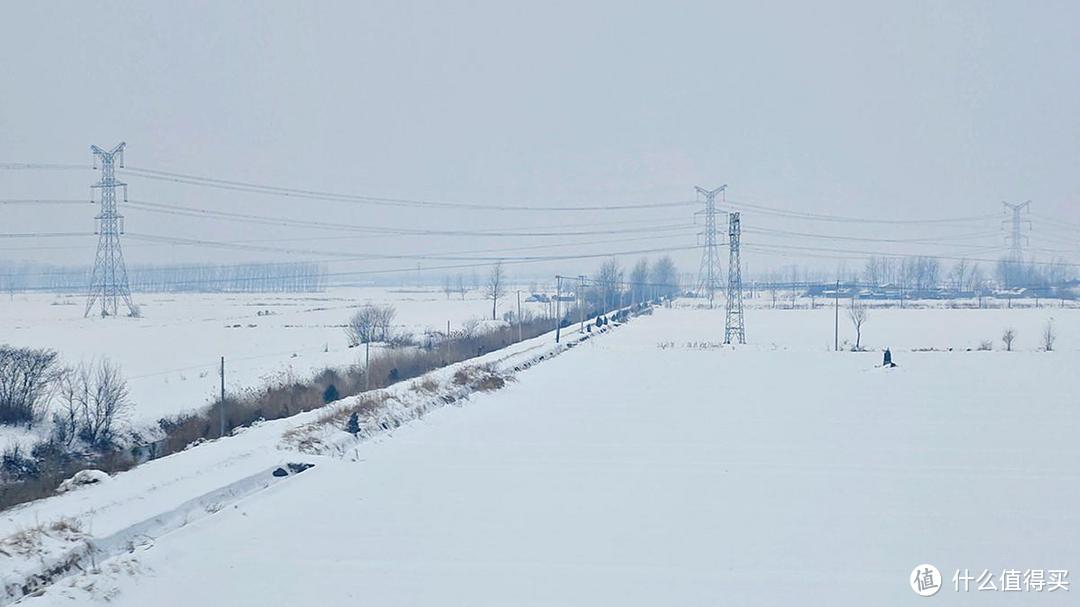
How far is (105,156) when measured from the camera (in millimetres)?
44719

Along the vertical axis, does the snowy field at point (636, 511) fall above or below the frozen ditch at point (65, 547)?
below

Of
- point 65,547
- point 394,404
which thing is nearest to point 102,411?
point 394,404

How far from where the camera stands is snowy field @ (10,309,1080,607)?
7.37m

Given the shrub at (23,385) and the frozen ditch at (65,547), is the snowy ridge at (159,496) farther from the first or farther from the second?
the shrub at (23,385)

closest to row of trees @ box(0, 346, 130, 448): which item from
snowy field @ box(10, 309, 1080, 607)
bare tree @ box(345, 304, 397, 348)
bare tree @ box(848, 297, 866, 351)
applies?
snowy field @ box(10, 309, 1080, 607)

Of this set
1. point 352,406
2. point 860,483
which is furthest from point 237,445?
point 860,483

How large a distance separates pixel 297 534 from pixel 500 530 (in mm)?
1958

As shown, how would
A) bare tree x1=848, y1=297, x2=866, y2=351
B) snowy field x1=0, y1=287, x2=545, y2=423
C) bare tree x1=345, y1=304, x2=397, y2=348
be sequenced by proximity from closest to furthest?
snowy field x1=0, y1=287, x2=545, y2=423 < bare tree x1=345, y1=304, x2=397, y2=348 < bare tree x1=848, y1=297, x2=866, y2=351

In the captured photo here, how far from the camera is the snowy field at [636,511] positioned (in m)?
7.37

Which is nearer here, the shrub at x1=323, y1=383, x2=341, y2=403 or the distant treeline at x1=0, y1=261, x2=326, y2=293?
the shrub at x1=323, y1=383, x2=341, y2=403

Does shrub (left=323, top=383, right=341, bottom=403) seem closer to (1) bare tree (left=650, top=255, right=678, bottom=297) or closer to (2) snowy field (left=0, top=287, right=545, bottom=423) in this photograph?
(2) snowy field (left=0, top=287, right=545, bottom=423)

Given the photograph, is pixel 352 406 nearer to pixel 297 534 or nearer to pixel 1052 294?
pixel 297 534

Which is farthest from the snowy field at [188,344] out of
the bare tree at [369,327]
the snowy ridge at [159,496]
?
the snowy ridge at [159,496]

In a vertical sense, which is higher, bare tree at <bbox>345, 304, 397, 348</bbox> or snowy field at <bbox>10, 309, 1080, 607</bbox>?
bare tree at <bbox>345, 304, 397, 348</bbox>
